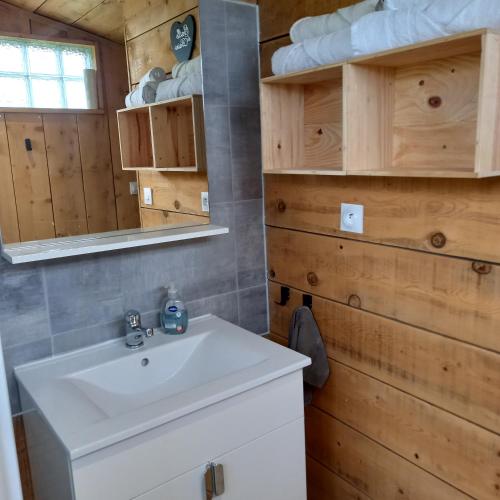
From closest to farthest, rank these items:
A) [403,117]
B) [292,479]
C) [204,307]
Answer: [403,117] → [292,479] → [204,307]

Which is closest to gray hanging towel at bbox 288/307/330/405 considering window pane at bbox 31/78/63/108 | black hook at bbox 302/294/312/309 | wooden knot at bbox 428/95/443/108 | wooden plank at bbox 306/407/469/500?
black hook at bbox 302/294/312/309

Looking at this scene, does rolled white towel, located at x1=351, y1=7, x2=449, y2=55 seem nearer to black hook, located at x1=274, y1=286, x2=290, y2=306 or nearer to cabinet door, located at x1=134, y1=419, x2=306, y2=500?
black hook, located at x1=274, y1=286, x2=290, y2=306

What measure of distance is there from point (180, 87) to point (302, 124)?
422 millimetres

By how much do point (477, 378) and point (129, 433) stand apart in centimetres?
85

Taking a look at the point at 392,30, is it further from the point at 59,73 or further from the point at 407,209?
the point at 59,73

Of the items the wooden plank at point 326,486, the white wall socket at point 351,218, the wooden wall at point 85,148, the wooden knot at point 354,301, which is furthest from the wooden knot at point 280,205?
the wooden plank at point 326,486

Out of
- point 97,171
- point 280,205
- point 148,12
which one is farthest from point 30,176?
point 280,205

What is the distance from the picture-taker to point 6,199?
4.46 feet

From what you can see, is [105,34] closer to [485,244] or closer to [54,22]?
[54,22]

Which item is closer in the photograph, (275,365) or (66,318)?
(275,365)

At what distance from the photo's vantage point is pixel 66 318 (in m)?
1.49

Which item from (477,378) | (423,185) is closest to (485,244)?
(423,185)

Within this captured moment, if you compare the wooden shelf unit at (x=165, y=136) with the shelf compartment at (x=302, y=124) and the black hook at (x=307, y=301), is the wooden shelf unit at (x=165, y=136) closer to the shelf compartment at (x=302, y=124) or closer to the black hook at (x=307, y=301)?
the shelf compartment at (x=302, y=124)

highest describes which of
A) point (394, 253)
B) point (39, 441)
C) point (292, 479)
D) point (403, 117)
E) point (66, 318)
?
point (403, 117)
